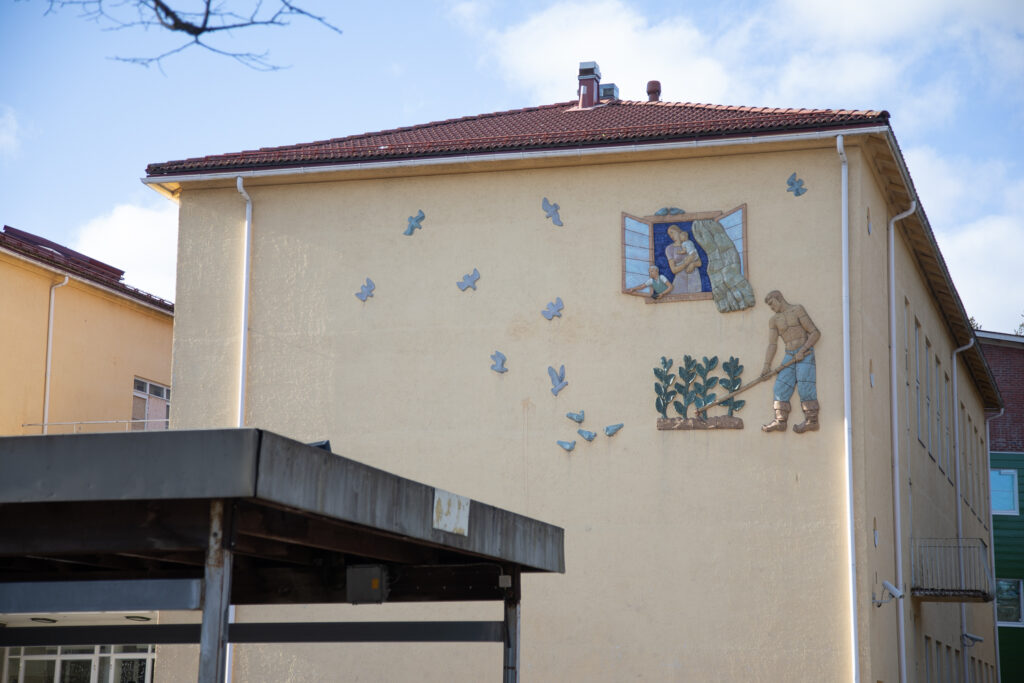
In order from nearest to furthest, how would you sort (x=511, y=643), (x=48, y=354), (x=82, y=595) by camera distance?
(x=82, y=595) → (x=511, y=643) → (x=48, y=354)

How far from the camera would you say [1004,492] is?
40156 millimetres

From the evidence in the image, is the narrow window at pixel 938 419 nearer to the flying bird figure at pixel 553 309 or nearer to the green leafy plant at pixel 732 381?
the green leafy plant at pixel 732 381

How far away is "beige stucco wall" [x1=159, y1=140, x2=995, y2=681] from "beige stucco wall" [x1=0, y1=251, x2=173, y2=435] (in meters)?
5.59

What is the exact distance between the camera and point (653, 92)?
77.8 ft

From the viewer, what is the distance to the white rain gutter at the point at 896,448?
19.7m

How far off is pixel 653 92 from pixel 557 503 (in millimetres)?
8132

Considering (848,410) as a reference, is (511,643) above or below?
below

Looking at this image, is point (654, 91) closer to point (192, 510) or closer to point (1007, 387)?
point (192, 510)

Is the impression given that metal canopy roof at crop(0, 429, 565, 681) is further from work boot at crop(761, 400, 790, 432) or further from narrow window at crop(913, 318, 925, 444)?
narrow window at crop(913, 318, 925, 444)

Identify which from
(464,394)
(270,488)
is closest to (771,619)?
(464,394)

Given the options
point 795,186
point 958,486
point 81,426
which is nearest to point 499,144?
point 795,186

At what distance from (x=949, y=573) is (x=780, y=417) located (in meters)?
6.91

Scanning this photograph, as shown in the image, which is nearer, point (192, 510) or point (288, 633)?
point (192, 510)

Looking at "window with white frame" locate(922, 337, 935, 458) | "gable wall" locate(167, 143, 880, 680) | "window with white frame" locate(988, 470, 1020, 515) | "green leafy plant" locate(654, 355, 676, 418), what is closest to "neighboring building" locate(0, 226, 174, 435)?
"gable wall" locate(167, 143, 880, 680)
